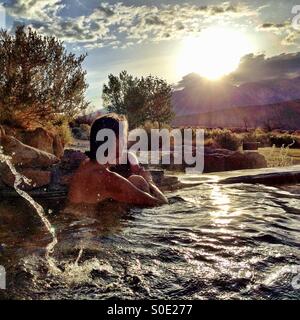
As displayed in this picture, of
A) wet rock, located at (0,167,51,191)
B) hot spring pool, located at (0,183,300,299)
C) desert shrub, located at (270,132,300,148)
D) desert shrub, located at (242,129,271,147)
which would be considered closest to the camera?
hot spring pool, located at (0,183,300,299)

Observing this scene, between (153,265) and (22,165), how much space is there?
5980mm

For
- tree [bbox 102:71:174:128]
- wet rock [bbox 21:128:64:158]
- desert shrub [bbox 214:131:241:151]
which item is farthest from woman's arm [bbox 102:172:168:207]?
tree [bbox 102:71:174:128]

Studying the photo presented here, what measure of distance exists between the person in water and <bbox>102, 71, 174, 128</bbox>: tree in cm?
2387

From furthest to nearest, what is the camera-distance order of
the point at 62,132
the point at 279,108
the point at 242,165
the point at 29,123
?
the point at 279,108, the point at 62,132, the point at 29,123, the point at 242,165

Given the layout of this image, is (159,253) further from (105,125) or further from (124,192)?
(105,125)

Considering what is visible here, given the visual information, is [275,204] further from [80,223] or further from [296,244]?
[80,223]

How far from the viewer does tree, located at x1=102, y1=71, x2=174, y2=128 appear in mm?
29828

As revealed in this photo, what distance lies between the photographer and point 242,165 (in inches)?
449

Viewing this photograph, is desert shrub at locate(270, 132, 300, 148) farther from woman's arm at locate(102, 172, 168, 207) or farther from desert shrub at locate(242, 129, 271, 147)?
woman's arm at locate(102, 172, 168, 207)

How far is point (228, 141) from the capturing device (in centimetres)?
1777

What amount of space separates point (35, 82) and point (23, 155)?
443 centimetres

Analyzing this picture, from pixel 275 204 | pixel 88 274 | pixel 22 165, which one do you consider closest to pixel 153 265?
pixel 88 274
